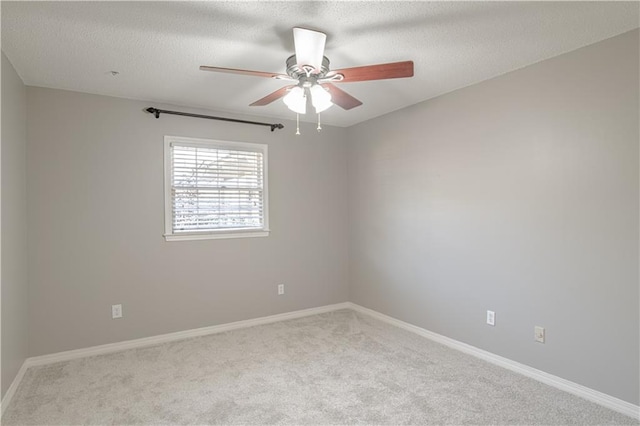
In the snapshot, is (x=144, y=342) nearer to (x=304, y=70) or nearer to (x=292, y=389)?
(x=292, y=389)

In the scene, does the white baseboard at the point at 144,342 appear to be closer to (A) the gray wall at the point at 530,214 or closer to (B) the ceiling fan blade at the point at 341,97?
(A) the gray wall at the point at 530,214

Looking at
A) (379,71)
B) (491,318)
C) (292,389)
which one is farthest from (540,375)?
(379,71)

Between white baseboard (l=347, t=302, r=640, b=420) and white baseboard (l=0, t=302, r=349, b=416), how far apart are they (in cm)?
123

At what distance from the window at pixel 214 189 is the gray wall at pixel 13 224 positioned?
1125 millimetres

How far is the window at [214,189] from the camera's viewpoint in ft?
12.3

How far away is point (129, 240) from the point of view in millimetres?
3535

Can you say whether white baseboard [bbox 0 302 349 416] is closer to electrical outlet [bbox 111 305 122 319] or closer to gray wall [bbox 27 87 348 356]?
gray wall [bbox 27 87 348 356]

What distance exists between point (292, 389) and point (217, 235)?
1.90 meters

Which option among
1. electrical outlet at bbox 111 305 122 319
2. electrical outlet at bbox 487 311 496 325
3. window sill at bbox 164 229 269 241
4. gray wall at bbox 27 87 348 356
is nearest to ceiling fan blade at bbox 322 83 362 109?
gray wall at bbox 27 87 348 356

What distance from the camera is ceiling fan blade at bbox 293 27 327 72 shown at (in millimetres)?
2039

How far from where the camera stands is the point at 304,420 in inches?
88.9

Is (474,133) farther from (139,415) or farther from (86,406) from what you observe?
(86,406)

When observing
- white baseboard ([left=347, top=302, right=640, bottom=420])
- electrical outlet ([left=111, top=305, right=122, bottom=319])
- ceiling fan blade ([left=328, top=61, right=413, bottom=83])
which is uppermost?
ceiling fan blade ([left=328, top=61, right=413, bottom=83])

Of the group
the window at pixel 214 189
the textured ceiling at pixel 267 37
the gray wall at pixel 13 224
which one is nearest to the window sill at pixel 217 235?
the window at pixel 214 189
